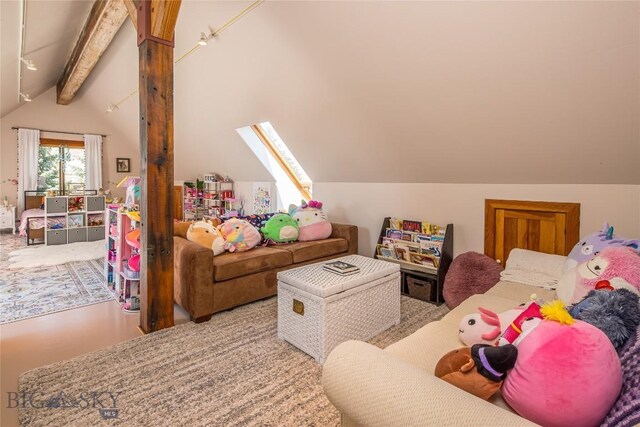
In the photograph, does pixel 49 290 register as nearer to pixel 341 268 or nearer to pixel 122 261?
pixel 122 261

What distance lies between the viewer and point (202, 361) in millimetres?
1999

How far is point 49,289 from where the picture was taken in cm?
329

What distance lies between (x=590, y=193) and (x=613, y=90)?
929 mm

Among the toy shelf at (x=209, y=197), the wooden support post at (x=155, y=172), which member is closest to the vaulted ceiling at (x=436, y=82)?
the wooden support post at (x=155, y=172)

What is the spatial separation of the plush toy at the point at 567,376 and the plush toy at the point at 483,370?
0.04 meters

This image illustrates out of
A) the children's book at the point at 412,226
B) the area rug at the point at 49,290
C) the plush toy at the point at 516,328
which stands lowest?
the area rug at the point at 49,290

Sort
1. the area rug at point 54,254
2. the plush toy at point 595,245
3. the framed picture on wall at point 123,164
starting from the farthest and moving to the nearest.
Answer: the framed picture on wall at point 123,164 < the area rug at point 54,254 < the plush toy at point 595,245

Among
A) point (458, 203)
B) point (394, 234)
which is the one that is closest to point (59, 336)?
point (394, 234)

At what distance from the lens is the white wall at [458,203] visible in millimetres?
2385

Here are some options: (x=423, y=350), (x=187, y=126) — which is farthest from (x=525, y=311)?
(x=187, y=126)

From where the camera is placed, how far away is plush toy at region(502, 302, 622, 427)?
792 millimetres

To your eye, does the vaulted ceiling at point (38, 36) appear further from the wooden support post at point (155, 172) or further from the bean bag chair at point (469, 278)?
the bean bag chair at point (469, 278)

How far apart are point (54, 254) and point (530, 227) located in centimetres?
597

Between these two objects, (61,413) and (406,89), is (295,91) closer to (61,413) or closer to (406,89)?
(406,89)
